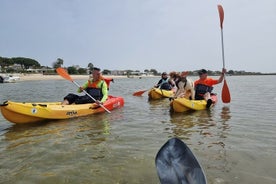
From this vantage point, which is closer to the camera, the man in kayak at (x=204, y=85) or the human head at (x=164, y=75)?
the man in kayak at (x=204, y=85)

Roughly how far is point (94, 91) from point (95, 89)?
3.0 inches

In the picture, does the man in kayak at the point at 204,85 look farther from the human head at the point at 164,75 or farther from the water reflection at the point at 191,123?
the human head at the point at 164,75

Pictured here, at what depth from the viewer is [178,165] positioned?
252cm

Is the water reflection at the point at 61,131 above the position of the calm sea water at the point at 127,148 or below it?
above

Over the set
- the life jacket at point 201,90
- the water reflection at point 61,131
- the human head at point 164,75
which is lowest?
the water reflection at point 61,131

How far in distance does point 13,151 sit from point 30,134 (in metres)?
1.28

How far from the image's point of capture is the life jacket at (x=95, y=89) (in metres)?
Answer: 8.84

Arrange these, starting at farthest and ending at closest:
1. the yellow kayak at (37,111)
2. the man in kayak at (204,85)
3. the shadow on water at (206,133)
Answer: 1. the man in kayak at (204,85)
2. the yellow kayak at (37,111)
3. the shadow on water at (206,133)

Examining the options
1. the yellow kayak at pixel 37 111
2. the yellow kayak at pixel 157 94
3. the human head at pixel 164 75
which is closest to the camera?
the yellow kayak at pixel 37 111

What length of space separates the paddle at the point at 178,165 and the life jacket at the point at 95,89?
6.43 m

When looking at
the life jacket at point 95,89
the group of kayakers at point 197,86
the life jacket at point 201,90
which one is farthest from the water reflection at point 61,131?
the life jacket at point 201,90

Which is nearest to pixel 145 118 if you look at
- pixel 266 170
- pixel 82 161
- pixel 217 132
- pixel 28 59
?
pixel 217 132

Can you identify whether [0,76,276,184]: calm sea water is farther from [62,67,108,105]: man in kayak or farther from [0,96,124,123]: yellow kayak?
[62,67,108,105]: man in kayak

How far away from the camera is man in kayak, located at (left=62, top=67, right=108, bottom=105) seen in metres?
8.65
